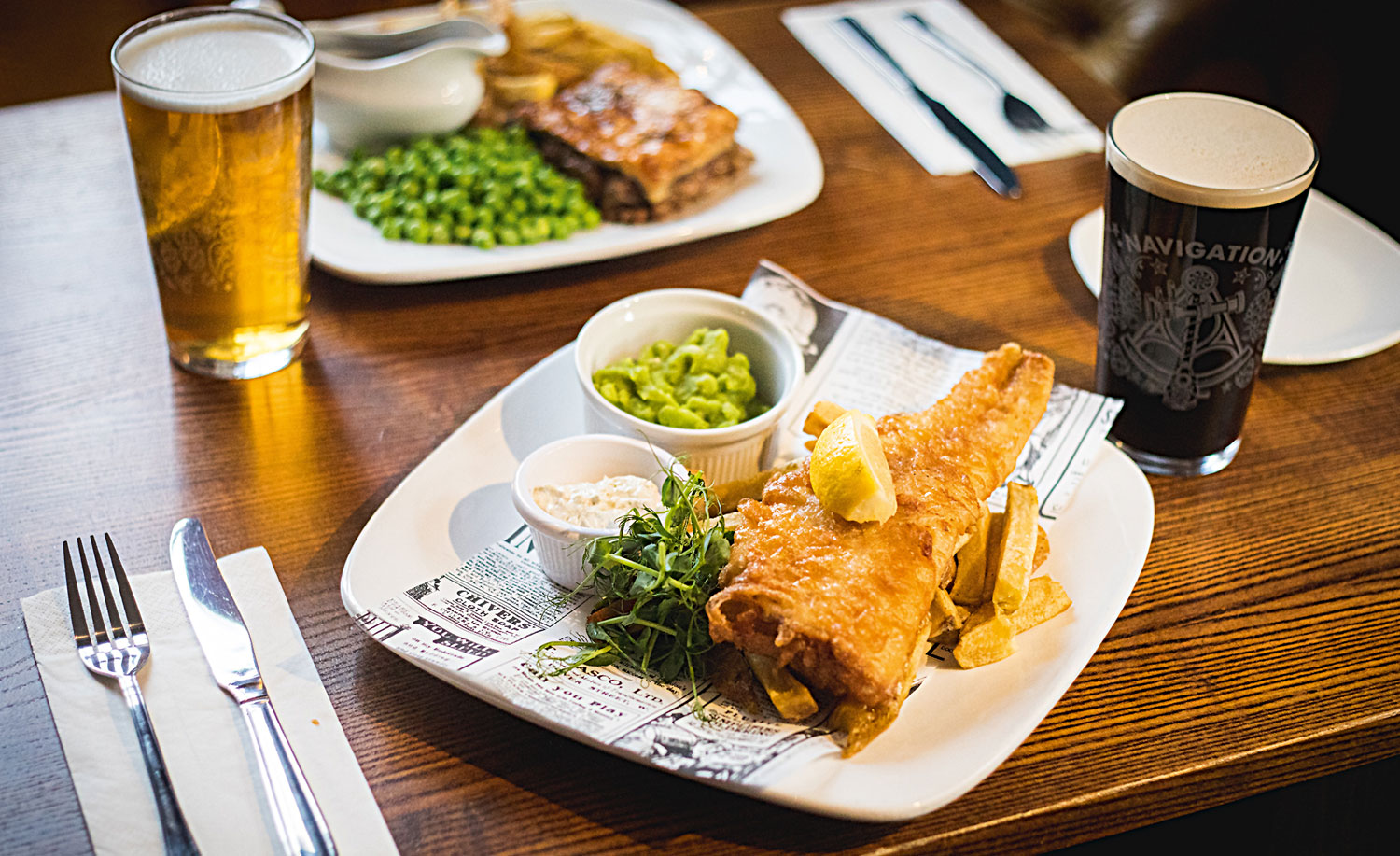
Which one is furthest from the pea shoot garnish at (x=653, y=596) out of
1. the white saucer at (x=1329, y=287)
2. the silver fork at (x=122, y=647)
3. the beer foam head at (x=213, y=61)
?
the white saucer at (x=1329, y=287)

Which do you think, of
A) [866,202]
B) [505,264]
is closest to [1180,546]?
[866,202]

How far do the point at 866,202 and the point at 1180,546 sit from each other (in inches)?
50.5

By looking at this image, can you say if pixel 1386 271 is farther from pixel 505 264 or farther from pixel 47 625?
pixel 47 625

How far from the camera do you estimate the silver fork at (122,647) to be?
4.71 ft

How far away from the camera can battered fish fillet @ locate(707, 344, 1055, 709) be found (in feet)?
4.95

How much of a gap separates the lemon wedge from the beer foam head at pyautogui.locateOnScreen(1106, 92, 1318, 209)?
2.24ft

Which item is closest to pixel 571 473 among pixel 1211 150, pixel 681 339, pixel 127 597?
pixel 681 339

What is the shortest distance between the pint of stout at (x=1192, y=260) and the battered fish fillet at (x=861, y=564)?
38 centimetres

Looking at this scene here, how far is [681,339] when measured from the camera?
2.26m

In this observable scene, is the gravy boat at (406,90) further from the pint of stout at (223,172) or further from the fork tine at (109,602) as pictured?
the fork tine at (109,602)

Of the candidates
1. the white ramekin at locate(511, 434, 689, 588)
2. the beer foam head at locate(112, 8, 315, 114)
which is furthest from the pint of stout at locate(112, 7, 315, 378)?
the white ramekin at locate(511, 434, 689, 588)

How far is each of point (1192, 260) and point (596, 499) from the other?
1078 mm

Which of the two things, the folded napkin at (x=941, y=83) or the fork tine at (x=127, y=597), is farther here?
the folded napkin at (x=941, y=83)

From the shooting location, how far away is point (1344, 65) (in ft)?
12.8
